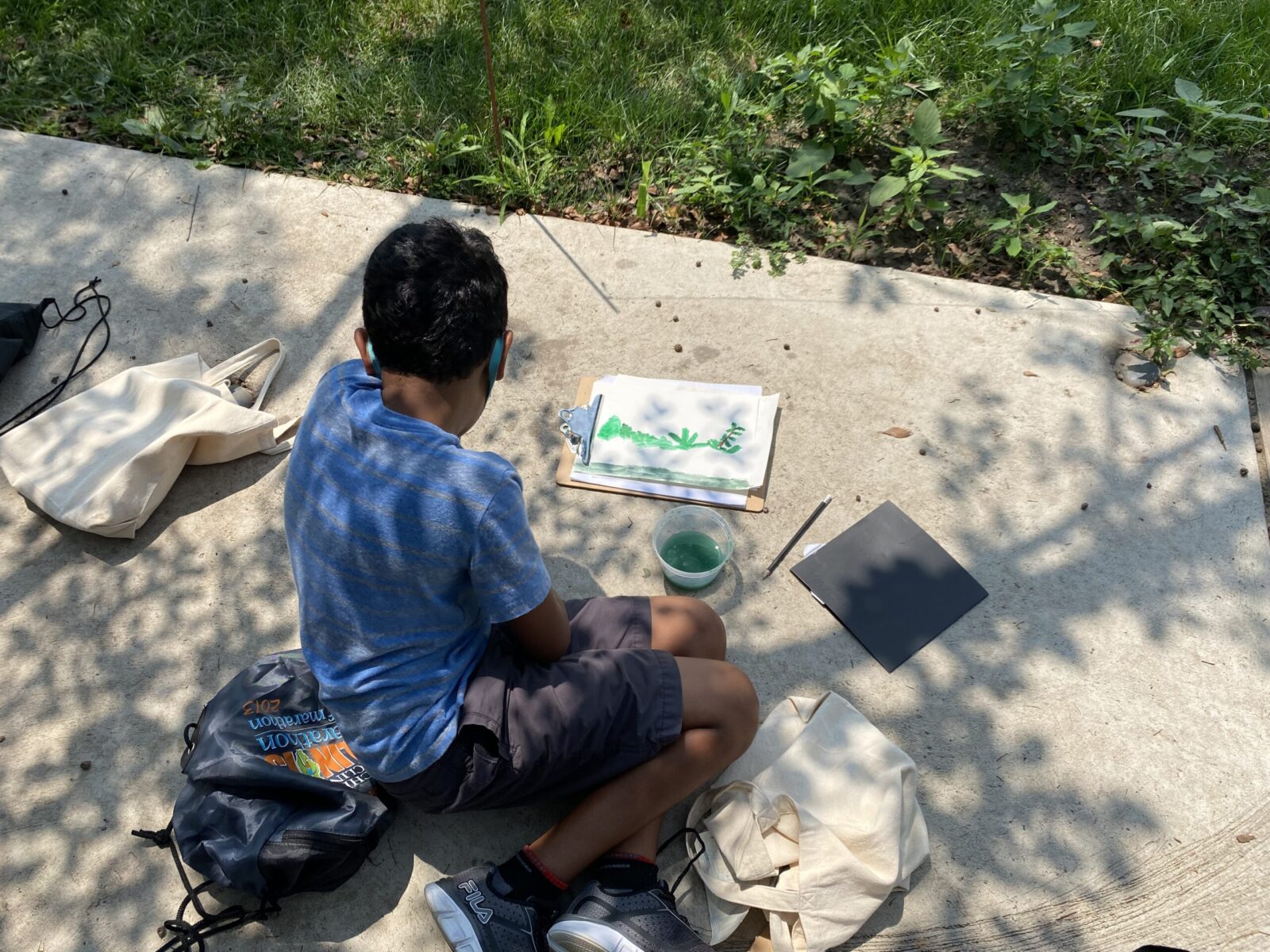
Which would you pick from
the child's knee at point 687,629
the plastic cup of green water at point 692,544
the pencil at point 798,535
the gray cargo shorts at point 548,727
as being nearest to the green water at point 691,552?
the plastic cup of green water at point 692,544

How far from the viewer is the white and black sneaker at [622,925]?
6.17 feet

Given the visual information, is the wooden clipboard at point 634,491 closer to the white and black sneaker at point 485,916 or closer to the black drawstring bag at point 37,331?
the white and black sneaker at point 485,916

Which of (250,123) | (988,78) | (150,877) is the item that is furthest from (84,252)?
(988,78)

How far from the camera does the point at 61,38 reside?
4.04m

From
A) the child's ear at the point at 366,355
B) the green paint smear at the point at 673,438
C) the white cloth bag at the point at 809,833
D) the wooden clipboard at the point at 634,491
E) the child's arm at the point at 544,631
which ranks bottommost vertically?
the white cloth bag at the point at 809,833

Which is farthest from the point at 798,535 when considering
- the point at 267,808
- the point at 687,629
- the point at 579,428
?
the point at 267,808

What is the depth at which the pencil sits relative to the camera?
2623 millimetres

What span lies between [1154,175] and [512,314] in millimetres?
2391

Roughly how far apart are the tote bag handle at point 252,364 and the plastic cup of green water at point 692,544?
132 centimetres

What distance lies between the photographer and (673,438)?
2.87 m

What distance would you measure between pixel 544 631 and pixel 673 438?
1.11m

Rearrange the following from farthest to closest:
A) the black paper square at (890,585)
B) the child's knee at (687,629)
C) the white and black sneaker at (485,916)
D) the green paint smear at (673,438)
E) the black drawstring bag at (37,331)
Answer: the black drawstring bag at (37,331), the green paint smear at (673,438), the black paper square at (890,585), the child's knee at (687,629), the white and black sneaker at (485,916)

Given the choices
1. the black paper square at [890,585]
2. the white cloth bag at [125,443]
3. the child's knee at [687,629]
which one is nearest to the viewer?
the child's knee at [687,629]

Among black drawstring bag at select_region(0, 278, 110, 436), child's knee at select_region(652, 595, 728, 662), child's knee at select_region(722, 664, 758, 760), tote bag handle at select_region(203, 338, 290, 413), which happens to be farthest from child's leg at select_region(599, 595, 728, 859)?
black drawstring bag at select_region(0, 278, 110, 436)
